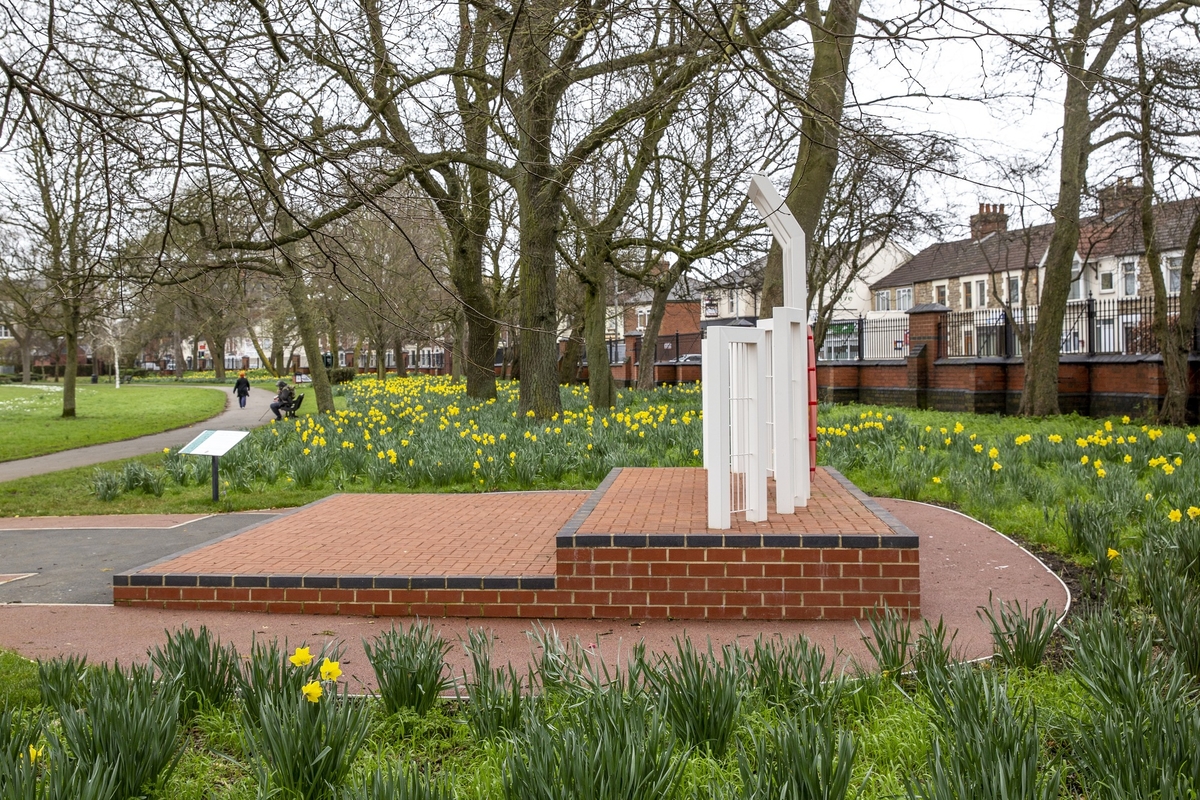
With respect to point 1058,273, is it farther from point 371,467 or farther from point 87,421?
point 87,421

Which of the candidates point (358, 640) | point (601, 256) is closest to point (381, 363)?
point (601, 256)

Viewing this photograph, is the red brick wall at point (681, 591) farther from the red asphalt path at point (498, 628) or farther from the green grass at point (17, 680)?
the green grass at point (17, 680)

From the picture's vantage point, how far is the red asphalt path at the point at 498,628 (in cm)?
511

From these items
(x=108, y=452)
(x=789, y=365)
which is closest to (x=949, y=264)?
(x=108, y=452)

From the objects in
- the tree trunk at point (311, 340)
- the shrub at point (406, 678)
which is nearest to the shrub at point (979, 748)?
the shrub at point (406, 678)

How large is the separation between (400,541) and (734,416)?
269cm

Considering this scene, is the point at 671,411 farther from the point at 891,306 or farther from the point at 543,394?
the point at 891,306

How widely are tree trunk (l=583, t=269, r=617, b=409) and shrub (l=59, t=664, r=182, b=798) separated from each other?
54.5 ft

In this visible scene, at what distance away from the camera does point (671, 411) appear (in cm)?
1647

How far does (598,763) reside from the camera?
2893 millimetres

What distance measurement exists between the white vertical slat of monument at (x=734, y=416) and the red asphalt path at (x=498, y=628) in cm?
79

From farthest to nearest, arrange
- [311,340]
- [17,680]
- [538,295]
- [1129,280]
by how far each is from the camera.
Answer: [1129,280], [311,340], [538,295], [17,680]

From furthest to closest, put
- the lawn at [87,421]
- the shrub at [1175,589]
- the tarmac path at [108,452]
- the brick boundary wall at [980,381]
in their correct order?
the lawn at [87,421]
the brick boundary wall at [980,381]
the tarmac path at [108,452]
the shrub at [1175,589]

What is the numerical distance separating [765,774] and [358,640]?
3025 mm
